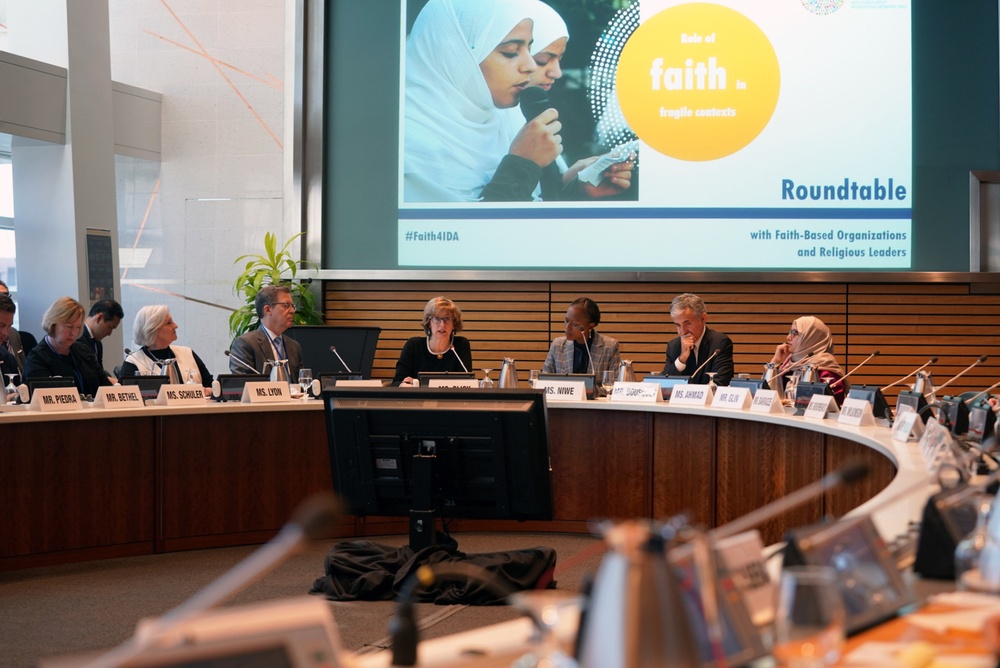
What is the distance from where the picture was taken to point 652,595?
94 centimetres

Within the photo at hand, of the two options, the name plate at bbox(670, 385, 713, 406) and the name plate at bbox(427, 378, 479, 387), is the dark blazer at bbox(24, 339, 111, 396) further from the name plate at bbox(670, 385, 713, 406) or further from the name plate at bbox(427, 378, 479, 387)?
the name plate at bbox(670, 385, 713, 406)

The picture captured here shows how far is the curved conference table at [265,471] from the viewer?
4688 millimetres

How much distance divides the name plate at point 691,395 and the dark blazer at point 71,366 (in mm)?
2794

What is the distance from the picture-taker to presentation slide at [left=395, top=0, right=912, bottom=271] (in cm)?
741

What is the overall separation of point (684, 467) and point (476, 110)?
3548mm

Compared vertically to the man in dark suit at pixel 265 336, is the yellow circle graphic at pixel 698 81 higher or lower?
higher

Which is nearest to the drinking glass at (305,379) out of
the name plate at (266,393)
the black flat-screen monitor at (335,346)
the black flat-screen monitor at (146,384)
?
the name plate at (266,393)

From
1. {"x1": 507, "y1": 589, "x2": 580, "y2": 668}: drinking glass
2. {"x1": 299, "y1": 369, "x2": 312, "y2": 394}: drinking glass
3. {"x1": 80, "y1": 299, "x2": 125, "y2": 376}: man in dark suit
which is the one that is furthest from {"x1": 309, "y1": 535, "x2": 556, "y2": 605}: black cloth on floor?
{"x1": 507, "y1": 589, "x2": 580, "y2": 668}: drinking glass

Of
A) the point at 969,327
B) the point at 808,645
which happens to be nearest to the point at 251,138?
the point at 969,327

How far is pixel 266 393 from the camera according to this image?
537 centimetres

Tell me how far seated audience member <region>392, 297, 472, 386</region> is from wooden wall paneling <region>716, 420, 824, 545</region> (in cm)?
153

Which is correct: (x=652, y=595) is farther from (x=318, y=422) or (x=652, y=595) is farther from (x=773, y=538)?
(x=318, y=422)

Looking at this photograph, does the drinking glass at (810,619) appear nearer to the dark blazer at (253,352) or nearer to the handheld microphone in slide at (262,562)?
the handheld microphone in slide at (262,562)

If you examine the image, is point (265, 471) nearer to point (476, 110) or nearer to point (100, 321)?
point (100, 321)
